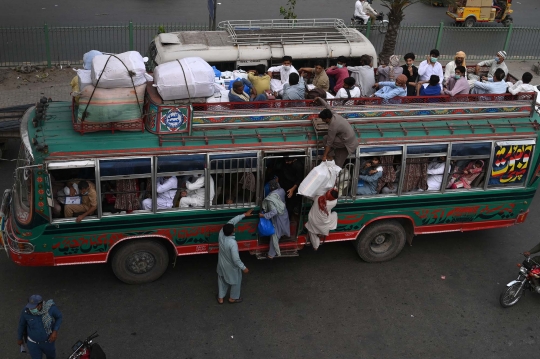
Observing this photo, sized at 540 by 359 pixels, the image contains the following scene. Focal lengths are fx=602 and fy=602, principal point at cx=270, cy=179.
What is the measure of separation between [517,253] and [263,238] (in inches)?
171

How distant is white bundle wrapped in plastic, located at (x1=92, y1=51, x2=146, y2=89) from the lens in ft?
25.6

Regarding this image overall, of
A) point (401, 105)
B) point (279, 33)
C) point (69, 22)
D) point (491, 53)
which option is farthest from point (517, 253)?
point (69, 22)

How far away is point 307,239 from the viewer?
348 inches

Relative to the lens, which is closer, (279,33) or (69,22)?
(279,33)

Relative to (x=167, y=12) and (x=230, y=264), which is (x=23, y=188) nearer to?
(x=230, y=264)

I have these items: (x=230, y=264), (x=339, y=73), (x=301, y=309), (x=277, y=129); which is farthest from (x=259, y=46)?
(x=301, y=309)

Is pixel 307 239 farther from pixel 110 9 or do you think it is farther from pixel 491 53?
pixel 110 9

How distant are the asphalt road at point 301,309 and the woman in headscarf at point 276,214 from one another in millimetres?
677

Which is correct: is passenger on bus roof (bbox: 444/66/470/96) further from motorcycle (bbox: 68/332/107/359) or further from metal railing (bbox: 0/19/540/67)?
motorcycle (bbox: 68/332/107/359)

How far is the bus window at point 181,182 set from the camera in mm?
7805

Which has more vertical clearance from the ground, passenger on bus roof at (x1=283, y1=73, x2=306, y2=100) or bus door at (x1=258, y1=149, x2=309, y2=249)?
passenger on bus roof at (x1=283, y1=73, x2=306, y2=100)

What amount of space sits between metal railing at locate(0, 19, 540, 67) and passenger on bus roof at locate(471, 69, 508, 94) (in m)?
→ 6.46

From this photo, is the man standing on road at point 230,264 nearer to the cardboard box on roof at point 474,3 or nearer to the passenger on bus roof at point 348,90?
the passenger on bus roof at point 348,90

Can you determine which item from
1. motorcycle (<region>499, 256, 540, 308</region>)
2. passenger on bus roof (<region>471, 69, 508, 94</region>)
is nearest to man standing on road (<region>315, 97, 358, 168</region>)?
Result: motorcycle (<region>499, 256, 540, 308</region>)
